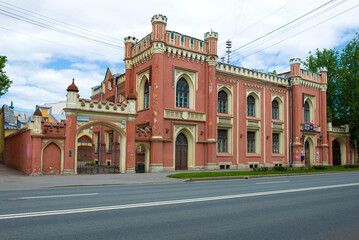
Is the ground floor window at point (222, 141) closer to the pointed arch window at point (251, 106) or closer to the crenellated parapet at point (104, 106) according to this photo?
the pointed arch window at point (251, 106)

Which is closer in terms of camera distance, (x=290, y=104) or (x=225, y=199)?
(x=225, y=199)

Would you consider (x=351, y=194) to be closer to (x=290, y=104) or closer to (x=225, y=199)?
(x=225, y=199)

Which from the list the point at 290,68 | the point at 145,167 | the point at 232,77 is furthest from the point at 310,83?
the point at 145,167

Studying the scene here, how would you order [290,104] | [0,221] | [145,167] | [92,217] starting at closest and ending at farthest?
[0,221] < [92,217] < [145,167] < [290,104]

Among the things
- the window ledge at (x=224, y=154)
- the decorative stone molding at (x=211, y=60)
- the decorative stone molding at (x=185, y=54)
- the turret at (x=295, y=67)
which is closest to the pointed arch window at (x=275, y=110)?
the turret at (x=295, y=67)

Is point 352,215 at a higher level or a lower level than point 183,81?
lower

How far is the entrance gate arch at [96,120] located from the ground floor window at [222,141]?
9.27m

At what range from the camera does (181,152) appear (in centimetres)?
2642

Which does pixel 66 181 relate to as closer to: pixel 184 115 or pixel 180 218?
pixel 180 218

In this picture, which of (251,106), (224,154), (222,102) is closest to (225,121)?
(222,102)

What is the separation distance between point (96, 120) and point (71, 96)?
7.45ft

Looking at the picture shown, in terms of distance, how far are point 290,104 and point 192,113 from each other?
13573mm

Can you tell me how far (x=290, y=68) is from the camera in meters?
34.9

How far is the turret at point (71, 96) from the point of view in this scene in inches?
823
